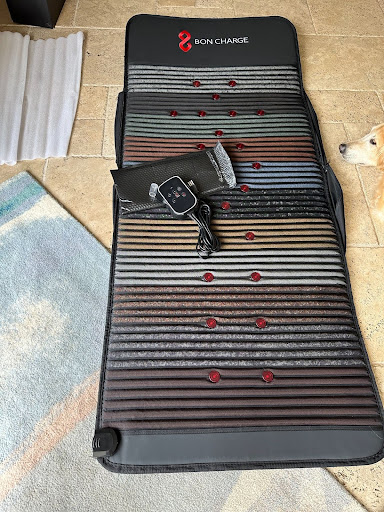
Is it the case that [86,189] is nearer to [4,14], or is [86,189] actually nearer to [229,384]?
[229,384]

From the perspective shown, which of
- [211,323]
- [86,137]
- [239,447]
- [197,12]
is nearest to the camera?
[239,447]

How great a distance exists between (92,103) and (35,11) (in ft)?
1.63

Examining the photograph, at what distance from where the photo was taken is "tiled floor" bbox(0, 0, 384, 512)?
120 centimetres

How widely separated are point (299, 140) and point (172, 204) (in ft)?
1.70

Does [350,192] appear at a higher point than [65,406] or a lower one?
higher

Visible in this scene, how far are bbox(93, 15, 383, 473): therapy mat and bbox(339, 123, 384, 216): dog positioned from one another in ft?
0.30

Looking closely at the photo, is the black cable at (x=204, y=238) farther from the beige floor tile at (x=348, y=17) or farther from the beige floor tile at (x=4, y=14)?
the beige floor tile at (x=4, y=14)

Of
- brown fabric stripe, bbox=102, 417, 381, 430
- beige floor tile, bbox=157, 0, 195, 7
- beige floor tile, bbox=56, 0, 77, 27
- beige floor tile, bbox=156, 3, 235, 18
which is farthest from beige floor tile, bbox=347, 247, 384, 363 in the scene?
beige floor tile, bbox=56, 0, 77, 27

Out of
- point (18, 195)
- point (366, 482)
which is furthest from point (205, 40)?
point (366, 482)

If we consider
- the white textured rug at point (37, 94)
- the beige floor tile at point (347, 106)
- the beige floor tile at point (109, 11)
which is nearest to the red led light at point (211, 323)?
the white textured rug at point (37, 94)

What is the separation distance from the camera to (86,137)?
4.67ft

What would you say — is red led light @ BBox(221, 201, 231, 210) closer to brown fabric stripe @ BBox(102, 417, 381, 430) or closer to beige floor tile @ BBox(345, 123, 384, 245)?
beige floor tile @ BBox(345, 123, 384, 245)

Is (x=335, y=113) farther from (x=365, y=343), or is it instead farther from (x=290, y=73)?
(x=365, y=343)

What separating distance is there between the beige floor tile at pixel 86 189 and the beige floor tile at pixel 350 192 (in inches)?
28.6
